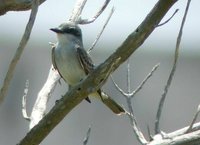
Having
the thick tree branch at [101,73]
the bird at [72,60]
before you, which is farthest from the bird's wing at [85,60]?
the thick tree branch at [101,73]

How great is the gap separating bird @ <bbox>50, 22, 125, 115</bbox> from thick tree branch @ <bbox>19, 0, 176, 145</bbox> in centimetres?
192

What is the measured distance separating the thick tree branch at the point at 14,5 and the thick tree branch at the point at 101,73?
562 mm

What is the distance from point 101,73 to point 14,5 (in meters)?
0.66

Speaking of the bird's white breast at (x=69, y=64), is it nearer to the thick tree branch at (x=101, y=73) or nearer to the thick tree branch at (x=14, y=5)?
the thick tree branch at (x=14, y=5)

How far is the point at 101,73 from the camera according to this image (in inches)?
150

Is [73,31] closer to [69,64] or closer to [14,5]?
[69,64]

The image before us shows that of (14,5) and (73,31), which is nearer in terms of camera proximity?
(14,5)

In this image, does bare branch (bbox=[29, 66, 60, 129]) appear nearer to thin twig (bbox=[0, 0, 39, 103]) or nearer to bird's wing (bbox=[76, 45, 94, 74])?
thin twig (bbox=[0, 0, 39, 103])

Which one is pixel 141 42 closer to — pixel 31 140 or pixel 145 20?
pixel 145 20

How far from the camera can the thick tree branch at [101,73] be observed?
3.75 m

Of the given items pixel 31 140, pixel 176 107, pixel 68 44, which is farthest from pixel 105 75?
pixel 176 107

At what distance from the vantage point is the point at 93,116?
1091cm

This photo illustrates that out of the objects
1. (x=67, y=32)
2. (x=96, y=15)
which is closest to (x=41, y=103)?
(x=96, y=15)

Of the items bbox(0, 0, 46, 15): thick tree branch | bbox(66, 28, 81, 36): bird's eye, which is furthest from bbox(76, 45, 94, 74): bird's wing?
bbox(0, 0, 46, 15): thick tree branch
